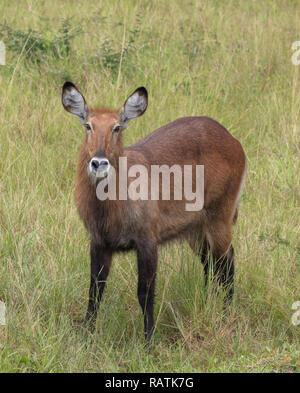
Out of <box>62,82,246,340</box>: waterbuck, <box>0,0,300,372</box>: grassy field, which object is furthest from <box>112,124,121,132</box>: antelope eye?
<box>0,0,300,372</box>: grassy field

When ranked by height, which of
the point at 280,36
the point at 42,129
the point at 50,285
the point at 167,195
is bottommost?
the point at 50,285

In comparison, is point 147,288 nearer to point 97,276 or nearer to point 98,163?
point 97,276

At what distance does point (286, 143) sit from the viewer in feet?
20.7

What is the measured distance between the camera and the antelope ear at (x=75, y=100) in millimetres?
4184

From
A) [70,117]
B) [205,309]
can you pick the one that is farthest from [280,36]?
[205,309]

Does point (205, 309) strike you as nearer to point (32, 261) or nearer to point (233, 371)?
point (233, 371)

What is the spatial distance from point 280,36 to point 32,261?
444cm

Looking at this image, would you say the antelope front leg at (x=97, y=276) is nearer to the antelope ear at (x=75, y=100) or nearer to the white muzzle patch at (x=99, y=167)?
the white muzzle patch at (x=99, y=167)

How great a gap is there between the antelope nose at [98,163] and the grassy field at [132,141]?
83 centimetres

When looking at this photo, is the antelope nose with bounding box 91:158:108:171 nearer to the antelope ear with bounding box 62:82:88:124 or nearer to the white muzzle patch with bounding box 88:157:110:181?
the white muzzle patch with bounding box 88:157:110:181

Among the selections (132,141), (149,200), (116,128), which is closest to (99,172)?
(116,128)

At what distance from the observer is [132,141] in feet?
20.2

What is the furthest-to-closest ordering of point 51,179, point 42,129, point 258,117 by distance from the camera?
point 258,117
point 42,129
point 51,179

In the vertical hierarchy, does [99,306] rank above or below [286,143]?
below
